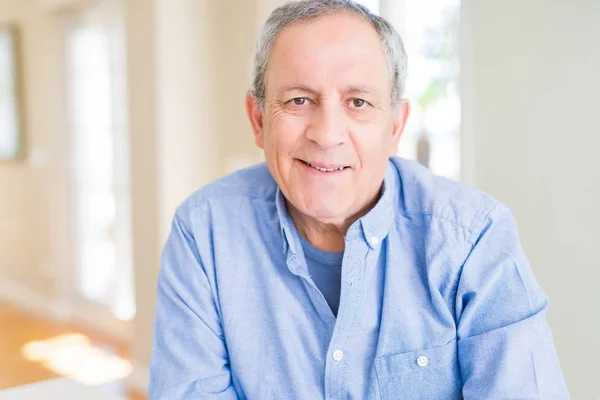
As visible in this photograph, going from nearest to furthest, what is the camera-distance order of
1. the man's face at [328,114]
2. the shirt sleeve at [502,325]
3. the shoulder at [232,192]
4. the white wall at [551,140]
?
the shirt sleeve at [502,325]
the man's face at [328,114]
the shoulder at [232,192]
the white wall at [551,140]

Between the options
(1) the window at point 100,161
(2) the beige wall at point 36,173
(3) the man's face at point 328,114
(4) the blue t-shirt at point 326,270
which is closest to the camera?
(3) the man's face at point 328,114

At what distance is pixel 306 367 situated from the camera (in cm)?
120

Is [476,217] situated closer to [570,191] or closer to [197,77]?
[570,191]

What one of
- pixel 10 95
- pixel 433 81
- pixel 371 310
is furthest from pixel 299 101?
pixel 10 95

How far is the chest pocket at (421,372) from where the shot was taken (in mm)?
1157

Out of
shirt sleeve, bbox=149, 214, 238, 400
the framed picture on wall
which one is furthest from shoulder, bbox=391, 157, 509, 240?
the framed picture on wall

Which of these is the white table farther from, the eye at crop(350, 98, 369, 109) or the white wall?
the white wall

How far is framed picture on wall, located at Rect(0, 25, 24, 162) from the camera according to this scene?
5.22 meters

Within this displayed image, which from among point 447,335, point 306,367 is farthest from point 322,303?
point 447,335

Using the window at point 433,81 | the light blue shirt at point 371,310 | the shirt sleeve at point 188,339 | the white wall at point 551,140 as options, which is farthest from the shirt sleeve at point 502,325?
the window at point 433,81

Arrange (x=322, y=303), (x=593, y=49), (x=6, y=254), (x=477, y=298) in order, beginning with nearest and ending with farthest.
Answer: (x=477, y=298)
(x=322, y=303)
(x=593, y=49)
(x=6, y=254)

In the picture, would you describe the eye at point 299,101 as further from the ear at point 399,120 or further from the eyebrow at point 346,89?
the ear at point 399,120

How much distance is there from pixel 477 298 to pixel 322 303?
0.97 feet

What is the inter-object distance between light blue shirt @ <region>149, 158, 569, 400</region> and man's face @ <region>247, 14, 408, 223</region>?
0.28ft
